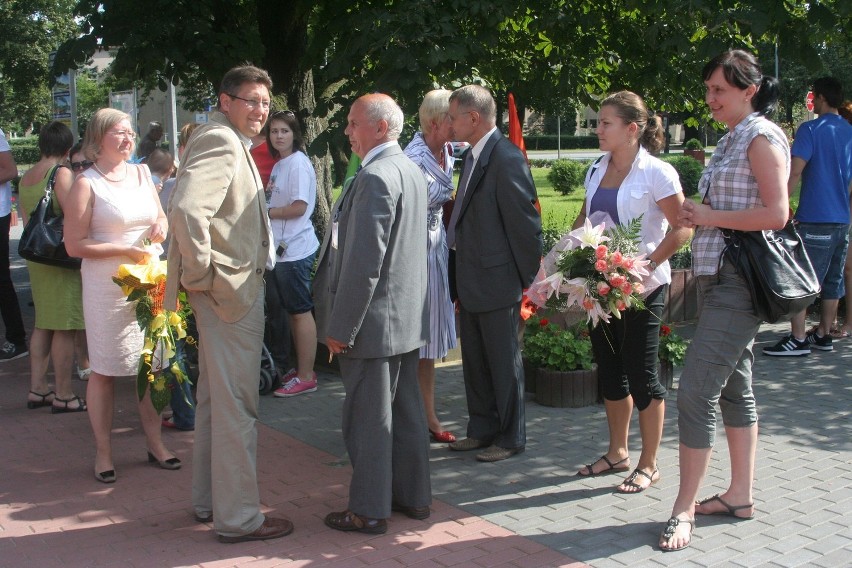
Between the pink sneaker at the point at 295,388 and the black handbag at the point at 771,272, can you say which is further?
the pink sneaker at the point at 295,388

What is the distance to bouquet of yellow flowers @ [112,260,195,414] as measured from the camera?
4953 millimetres

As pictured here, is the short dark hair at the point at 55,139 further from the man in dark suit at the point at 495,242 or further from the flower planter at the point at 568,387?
the flower planter at the point at 568,387

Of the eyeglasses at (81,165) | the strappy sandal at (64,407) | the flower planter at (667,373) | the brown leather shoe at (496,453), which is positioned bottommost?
the brown leather shoe at (496,453)

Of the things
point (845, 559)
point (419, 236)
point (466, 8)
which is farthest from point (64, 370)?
point (845, 559)

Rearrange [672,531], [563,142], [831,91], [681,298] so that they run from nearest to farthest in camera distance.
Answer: [672,531]
[831,91]
[681,298]
[563,142]

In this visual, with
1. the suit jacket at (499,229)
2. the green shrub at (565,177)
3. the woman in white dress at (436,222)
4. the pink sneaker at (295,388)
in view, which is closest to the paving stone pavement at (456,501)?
the pink sneaker at (295,388)

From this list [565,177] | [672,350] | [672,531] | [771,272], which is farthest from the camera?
[565,177]

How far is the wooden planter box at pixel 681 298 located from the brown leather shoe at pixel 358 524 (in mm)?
5270

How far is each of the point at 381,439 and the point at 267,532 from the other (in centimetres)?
68

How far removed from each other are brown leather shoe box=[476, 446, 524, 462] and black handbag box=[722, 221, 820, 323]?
74.0 inches

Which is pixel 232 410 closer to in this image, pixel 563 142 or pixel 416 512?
pixel 416 512

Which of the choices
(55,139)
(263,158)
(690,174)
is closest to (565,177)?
(690,174)

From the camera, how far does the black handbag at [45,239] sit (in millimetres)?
6355

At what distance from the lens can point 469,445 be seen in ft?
18.4
